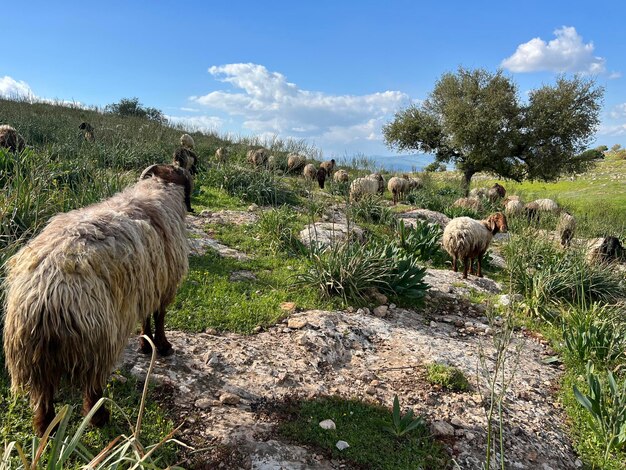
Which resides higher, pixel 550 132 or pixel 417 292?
pixel 550 132

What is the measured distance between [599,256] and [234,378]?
8.17 metres

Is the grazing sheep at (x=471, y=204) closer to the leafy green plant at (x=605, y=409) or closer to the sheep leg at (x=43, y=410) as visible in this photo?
the leafy green plant at (x=605, y=409)

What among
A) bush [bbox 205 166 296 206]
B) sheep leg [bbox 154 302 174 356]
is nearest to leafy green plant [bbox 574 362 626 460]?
sheep leg [bbox 154 302 174 356]

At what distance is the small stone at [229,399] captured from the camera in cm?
328

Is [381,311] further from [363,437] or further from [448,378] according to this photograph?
[363,437]

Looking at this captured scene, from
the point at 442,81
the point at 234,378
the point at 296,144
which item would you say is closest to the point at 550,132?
the point at 442,81

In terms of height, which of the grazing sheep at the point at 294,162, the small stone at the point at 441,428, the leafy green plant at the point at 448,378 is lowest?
the small stone at the point at 441,428

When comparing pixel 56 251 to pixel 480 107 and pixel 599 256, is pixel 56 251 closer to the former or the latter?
pixel 599 256

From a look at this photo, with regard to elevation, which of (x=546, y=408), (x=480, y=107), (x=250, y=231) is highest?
→ (x=480, y=107)

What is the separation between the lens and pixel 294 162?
52.1 feet

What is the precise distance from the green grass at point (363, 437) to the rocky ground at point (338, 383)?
12 centimetres

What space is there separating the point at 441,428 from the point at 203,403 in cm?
194

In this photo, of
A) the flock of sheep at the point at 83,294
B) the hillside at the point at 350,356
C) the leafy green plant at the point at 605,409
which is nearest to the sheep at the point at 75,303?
the flock of sheep at the point at 83,294

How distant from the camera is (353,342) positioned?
461cm
